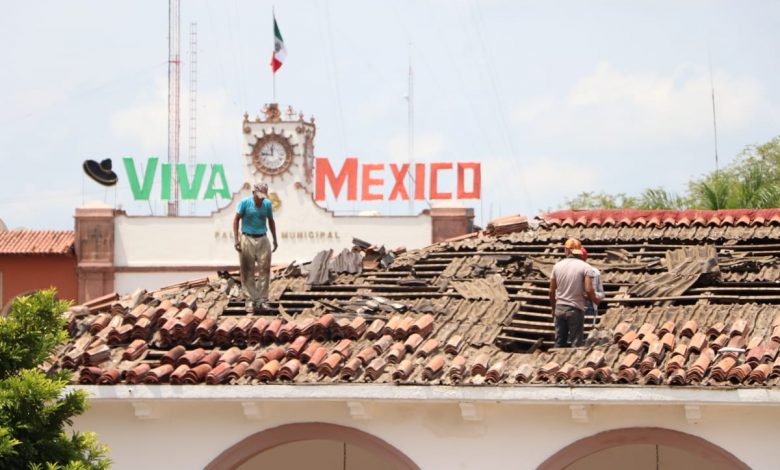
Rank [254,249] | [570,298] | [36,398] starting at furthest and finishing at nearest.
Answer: [254,249] → [570,298] → [36,398]

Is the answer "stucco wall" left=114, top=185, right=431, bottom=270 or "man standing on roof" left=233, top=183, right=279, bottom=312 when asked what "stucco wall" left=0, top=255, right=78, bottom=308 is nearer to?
"stucco wall" left=114, top=185, right=431, bottom=270

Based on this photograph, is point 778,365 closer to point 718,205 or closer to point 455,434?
point 455,434

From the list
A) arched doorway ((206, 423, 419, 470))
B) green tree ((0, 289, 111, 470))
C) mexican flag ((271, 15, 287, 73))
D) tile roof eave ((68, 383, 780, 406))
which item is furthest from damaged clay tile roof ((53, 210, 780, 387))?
mexican flag ((271, 15, 287, 73))

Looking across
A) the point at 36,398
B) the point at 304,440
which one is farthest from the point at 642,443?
the point at 36,398

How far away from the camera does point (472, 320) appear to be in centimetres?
1875

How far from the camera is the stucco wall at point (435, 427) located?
634 inches

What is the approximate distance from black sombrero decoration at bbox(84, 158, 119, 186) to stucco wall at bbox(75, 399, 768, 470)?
4220 centimetres

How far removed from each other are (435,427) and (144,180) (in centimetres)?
4370

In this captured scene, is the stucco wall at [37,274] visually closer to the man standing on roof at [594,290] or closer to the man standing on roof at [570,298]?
the man standing on roof at [594,290]

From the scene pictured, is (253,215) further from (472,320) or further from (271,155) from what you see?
(271,155)

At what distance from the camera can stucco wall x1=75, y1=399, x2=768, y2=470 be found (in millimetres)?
16094

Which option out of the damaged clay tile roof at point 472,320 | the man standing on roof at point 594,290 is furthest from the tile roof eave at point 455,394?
the man standing on roof at point 594,290

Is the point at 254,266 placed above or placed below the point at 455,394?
above

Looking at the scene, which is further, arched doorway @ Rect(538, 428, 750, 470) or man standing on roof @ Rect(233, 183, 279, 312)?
man standing on roof @ Rect(233, 183, 279, 312)
